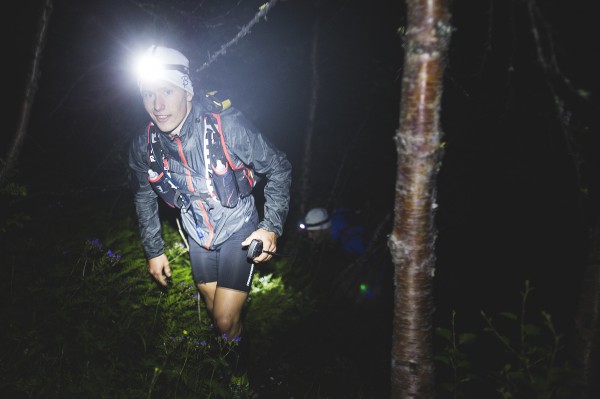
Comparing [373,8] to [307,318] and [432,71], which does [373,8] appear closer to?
[307,318]

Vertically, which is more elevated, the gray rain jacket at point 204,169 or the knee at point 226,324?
the gray rain jacket at point 204,169

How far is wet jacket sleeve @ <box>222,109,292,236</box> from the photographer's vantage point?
328 cm

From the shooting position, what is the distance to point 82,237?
520cm

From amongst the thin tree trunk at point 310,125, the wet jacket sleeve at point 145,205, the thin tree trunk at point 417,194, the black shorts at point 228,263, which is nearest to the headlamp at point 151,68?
the wet jacket sleeve at point 145,205

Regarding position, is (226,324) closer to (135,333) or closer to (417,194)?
(135,333)

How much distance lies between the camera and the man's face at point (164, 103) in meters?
3.25

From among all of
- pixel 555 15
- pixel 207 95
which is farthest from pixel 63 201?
pixel 555 15

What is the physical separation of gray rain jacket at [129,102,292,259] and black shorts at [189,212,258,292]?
3.7 inches

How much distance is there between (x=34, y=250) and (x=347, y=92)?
41.8 feet

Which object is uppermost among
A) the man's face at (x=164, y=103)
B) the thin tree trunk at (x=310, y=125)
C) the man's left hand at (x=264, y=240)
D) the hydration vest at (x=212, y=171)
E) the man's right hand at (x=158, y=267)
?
the thin tree trunk at (x=310, y=125)

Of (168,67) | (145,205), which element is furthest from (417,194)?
(145,205)

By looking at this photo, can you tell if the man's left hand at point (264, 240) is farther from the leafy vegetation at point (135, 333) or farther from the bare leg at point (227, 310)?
the leafy vegetation at point (135, 333)

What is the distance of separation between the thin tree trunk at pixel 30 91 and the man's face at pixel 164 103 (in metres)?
2.13

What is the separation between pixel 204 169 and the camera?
3363 millimetres
